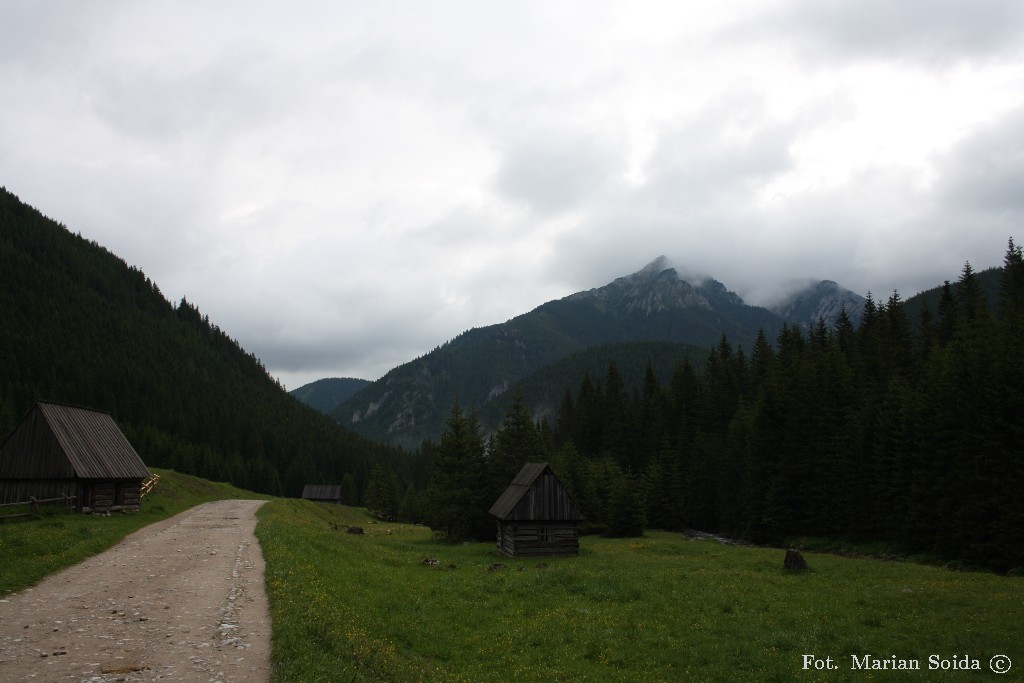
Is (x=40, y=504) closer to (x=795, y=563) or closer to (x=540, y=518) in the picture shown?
(x=540, y=518)

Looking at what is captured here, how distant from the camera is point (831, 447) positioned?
59469mm

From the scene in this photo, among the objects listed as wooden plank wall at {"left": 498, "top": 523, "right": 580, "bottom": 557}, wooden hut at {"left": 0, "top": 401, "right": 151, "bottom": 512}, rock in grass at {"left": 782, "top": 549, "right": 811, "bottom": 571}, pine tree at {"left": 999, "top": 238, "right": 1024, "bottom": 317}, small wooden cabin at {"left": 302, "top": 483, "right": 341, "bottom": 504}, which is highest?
pine tree at {"left": 999, "top": 238, "right": 1024, "bottom": 317}

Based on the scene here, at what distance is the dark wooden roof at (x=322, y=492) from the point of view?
139500 mm

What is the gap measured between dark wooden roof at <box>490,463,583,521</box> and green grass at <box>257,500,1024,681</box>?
13.0m

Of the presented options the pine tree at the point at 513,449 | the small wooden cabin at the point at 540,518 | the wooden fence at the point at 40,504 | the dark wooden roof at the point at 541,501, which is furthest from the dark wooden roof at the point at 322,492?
the dark wooden roof at the point at 541,501

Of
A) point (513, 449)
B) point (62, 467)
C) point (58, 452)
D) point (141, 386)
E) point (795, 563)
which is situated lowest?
point (795, 563)

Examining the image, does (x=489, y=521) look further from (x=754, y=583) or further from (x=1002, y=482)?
(x=1002, y=482)

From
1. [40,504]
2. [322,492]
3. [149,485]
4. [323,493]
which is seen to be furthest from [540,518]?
[322,492]

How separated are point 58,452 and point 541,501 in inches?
1418

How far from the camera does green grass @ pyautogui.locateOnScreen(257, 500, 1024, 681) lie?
15250 millimetres

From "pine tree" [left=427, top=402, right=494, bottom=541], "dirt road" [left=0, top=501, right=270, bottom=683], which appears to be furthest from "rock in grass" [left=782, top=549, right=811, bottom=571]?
"pine tree" [left=427, top=402, right=494, bottom=541]

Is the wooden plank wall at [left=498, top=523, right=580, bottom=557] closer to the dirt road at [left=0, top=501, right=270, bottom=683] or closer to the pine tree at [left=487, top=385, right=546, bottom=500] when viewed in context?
the pine tree at [left=487, top=385, right=546, bottom=500]

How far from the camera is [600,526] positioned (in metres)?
70.0

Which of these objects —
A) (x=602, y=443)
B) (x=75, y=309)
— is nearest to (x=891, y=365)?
(x=602, y=443)
